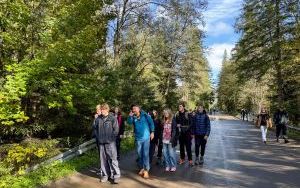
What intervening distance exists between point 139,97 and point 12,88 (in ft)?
41.4

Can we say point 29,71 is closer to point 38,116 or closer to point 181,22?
point 38,116

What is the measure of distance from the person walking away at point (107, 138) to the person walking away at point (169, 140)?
2.31m

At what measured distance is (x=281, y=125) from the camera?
2450 centimetres

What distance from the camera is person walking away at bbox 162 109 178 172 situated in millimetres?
13695

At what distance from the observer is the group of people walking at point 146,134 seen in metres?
11.8

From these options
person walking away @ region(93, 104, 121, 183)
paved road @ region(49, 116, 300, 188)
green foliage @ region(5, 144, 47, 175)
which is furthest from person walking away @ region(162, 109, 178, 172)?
green foliage @ region(5, 144, 47, 175)

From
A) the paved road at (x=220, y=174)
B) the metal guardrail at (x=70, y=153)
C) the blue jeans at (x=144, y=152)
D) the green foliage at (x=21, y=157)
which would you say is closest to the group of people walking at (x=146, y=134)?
the blue jeans at (x=144, y=152)

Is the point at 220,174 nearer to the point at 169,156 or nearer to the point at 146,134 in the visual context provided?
the point at 169,156

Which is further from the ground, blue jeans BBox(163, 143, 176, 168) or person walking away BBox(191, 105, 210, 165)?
person walking away BBox(191, 105, 210, 165)

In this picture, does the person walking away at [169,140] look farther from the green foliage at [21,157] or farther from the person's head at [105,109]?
the green foliage at [21,157]

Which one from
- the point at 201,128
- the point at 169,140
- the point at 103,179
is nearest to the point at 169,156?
the point at 169,140

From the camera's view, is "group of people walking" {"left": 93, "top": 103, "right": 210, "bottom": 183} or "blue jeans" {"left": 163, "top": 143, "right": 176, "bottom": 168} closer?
"group of people walking" {"left": 93, "top": 103, "right": 210, "bottom": 183}

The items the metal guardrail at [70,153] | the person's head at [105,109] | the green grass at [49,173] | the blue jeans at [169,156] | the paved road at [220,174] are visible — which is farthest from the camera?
the blue jeans at [169,156]

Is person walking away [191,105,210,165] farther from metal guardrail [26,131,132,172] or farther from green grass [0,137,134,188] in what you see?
metal guardrail [26,131,132,172]
